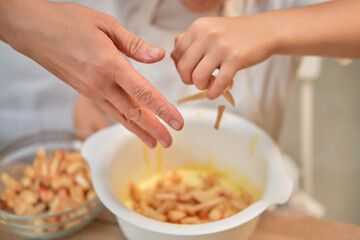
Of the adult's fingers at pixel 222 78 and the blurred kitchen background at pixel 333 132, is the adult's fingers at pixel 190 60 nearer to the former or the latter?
the adult's fingers at pixel 222 78

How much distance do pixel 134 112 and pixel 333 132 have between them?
1250 millimetres

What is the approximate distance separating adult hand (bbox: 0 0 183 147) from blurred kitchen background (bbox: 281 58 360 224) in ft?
3.64

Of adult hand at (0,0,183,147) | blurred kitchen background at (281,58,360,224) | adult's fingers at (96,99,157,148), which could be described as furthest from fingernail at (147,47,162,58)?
blurred kitchen background at (281,58,360,224)

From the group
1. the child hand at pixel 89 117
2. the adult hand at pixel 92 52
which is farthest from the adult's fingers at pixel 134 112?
the child hand at pixel 89 117

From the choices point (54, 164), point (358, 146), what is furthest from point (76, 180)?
point (358, 146)

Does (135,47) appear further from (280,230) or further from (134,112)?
(280,230)

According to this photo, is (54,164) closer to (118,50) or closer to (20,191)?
(20,191)

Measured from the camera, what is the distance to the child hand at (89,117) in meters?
0.86

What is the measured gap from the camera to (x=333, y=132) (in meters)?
1.49

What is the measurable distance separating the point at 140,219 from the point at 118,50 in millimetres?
231

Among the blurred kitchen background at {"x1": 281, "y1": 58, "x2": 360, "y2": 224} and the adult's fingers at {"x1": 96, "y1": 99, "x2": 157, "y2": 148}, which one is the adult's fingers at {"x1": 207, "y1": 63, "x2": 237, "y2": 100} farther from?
the blurred kitchen background at {"x1": 281, "y1": 58, "x2": 360, "y2": 224}

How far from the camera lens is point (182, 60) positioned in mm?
475

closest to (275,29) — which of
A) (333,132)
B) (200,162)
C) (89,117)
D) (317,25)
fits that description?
(317,25)

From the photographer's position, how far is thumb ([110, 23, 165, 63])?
438 mm
